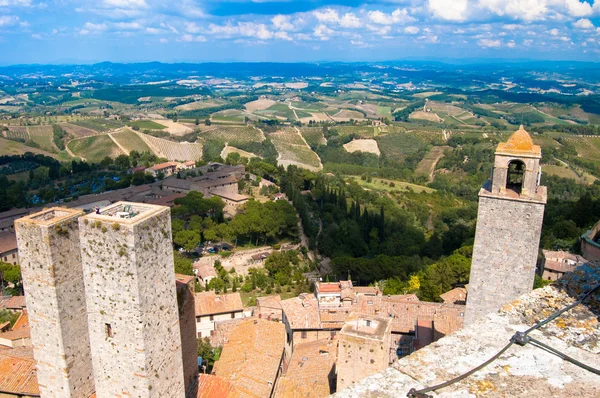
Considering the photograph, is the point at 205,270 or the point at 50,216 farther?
the point at 205,270

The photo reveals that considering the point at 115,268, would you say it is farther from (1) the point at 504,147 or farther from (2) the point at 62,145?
(2) the point at 62,145

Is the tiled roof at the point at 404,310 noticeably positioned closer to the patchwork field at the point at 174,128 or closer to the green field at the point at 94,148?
the green field at the point at 94,148

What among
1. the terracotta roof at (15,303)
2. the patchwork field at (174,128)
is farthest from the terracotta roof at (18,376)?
the patchwork field at (174,128)

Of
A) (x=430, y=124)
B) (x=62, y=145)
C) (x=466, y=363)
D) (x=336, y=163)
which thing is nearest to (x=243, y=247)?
(x=466, y=363)

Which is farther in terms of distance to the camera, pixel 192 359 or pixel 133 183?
pixel 133 183

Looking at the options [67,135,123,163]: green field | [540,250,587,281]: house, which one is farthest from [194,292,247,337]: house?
[67,135,123,163]: green field

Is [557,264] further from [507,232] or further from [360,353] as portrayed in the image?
[360,353]

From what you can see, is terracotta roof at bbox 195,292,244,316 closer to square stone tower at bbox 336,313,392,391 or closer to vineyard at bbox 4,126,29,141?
square stone tower at bbox 336,313,392,391

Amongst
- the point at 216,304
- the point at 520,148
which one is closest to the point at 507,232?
the point at 520,148
